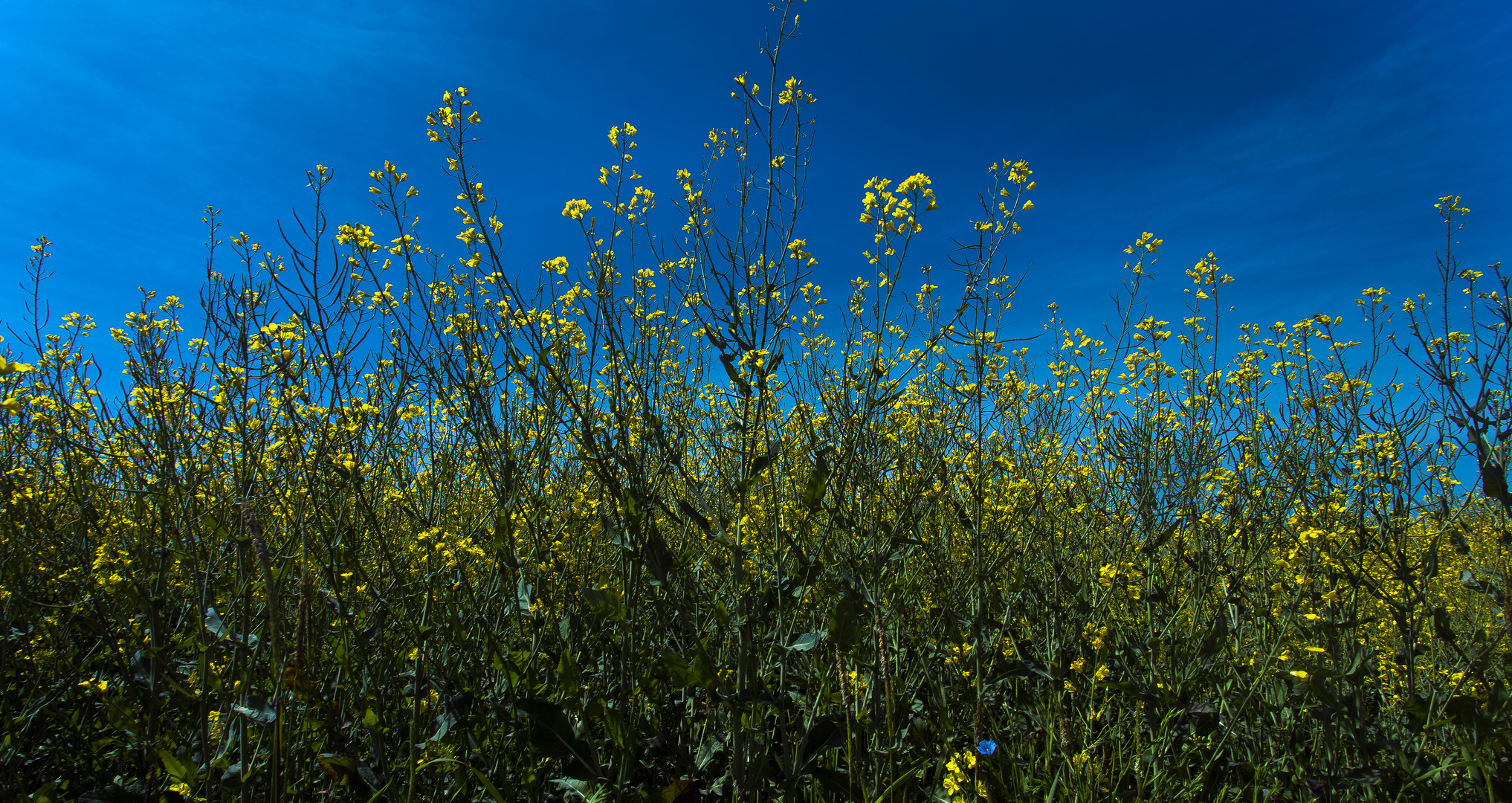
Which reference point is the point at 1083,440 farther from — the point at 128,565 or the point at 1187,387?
the point at 128,565

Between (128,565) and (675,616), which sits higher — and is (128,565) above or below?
above

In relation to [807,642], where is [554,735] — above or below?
below

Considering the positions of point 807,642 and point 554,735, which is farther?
point 807,642

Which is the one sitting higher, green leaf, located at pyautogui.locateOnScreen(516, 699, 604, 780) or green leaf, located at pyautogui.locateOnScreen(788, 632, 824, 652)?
green leaf, located at pyautogui.locateOnScreen(788, 632, 824, 652)

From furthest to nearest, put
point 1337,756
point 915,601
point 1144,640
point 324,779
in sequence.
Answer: point 915,601 → point 1144,640 → point 324,779 → point 1337,756

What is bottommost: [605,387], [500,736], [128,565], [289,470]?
[500,736]

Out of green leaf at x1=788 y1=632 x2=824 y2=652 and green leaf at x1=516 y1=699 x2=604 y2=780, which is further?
green leaf at x1=788 y1=632 x2=824 y2=652

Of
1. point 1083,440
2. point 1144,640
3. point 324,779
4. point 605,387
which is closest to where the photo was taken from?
point 324,779

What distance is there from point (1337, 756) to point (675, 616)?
1.89 meters

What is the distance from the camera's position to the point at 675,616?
208 centimetres

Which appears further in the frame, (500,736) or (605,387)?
(605,387)

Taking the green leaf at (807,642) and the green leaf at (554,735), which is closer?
the green leaf at (554,735)

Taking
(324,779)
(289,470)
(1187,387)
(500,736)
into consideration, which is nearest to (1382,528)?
(1187,387)

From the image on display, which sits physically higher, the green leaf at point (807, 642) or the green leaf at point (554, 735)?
the green leaf at point (807, 642)
